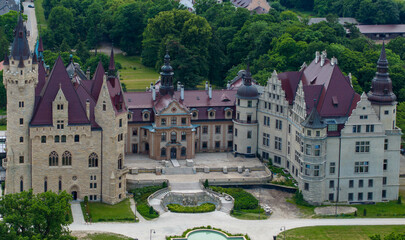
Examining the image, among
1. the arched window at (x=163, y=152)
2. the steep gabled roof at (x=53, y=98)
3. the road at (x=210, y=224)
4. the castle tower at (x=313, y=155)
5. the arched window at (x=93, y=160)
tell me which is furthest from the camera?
the arched window at (x=163, y=152)

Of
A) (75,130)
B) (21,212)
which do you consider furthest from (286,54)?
(21,212)

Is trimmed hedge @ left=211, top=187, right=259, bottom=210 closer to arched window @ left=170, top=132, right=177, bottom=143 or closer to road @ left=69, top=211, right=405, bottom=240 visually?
road @ left=69, top=211, right=405, bottom=240

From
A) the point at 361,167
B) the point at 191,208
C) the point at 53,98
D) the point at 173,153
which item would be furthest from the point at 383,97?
the point at 53,98

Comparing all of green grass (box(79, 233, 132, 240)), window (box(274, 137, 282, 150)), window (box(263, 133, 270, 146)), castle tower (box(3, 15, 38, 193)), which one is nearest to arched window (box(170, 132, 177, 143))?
window (box(263, 133, 270, 146))

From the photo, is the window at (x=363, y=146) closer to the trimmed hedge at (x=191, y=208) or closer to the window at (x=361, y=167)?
the window at (x=361, y=167)

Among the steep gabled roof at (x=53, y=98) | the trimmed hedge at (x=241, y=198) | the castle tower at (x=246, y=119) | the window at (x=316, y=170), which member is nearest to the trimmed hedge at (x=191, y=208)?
the trimmed hedge at (x=241, y=198)

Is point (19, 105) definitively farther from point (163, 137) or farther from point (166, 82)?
point (166, 82)

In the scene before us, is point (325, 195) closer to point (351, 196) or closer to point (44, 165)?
point (351, 196)
